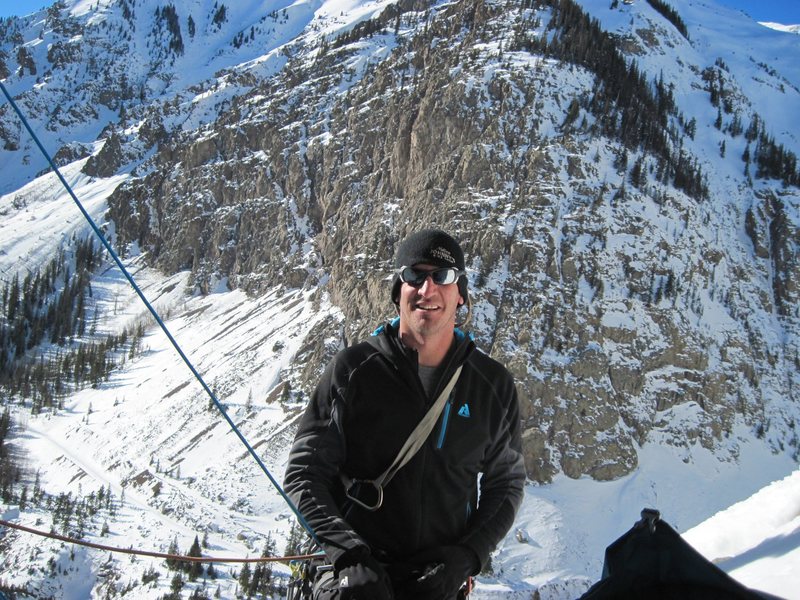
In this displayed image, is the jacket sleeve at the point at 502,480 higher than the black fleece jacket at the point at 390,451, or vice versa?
the black fleece jacket at the point at 390,451

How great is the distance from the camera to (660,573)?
208cm

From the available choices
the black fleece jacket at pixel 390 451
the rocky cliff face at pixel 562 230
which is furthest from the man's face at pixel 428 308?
the rocky cliff face at pixel 562 230

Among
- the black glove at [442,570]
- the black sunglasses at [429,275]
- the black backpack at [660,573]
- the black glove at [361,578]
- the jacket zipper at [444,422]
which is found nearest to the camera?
the black backpack at [660,573]

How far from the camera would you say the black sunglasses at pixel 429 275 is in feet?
11.8

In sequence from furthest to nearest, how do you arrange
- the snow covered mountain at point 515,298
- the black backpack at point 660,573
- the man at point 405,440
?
the snow covered mountain at point 515,298, the man at point 405,440, the black backpack at point 660,573

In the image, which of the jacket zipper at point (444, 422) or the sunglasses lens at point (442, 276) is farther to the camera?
the sunglasses lens at point (442, 276)

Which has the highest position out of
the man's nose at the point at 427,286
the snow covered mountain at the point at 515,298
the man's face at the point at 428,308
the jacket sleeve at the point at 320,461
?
the man's nose at the point at 427,286

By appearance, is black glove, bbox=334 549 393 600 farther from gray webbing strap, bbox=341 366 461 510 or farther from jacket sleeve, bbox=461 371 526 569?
jacket sleeve, bbox=461 371 526 569

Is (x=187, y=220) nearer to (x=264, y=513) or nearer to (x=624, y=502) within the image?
(x=264, y=513)

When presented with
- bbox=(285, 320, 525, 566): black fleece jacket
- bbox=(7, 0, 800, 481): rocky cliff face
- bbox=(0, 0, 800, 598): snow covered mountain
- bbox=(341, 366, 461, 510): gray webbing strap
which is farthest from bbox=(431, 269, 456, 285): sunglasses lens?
bbox=(7, 0, 800, 481): rocky cliff face

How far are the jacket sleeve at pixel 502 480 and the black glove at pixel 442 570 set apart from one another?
145 mm

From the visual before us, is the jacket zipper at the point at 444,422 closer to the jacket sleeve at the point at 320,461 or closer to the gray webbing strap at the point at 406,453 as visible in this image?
the gray webbing strap at the point at 406,453

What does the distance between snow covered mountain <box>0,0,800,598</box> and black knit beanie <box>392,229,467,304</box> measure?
50932mm

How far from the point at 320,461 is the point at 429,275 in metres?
1.23
